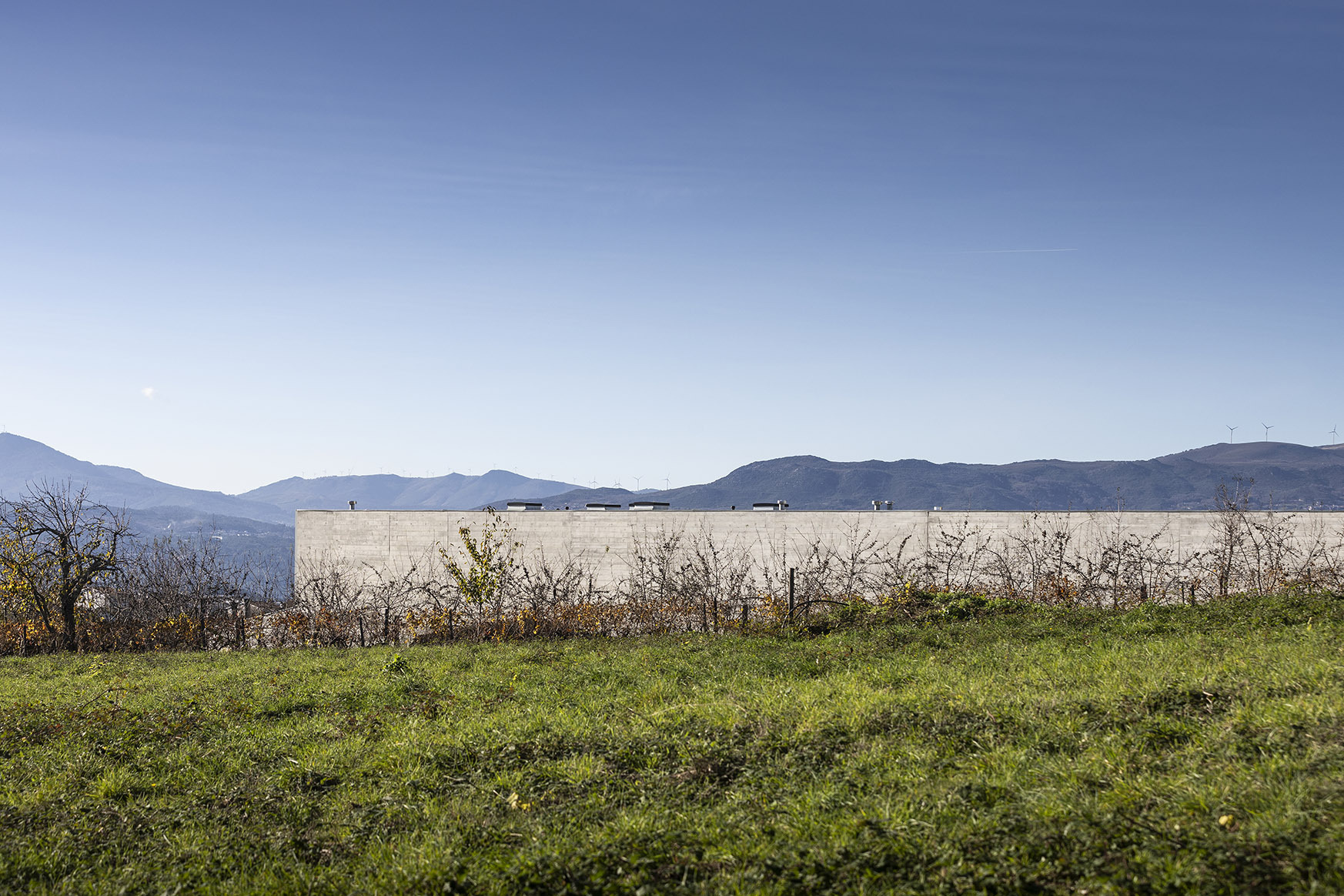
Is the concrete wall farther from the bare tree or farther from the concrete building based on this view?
the bare tree

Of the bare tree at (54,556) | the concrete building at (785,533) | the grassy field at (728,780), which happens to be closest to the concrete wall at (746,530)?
the concrete building at (785,533)

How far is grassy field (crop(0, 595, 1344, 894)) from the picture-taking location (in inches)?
186

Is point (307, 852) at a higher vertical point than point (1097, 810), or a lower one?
lower

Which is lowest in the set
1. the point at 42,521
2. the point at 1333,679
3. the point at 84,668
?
the point at 84,668

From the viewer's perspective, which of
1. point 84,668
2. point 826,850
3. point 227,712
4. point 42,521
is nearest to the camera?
point 826,850

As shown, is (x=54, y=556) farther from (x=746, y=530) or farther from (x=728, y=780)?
(x=746, y=530)

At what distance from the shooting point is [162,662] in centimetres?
1415

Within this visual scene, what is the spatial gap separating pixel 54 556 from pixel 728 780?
53.2 ft

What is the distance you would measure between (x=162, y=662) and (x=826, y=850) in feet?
42.1

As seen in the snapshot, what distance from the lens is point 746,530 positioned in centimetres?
2759

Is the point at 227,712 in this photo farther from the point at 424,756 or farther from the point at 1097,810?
the point at 1097,810

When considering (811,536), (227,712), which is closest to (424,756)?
(227,712)

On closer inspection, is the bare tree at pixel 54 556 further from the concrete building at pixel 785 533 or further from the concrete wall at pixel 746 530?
the concrete wall at pixel 746 530

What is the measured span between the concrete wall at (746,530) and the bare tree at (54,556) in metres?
10.4
